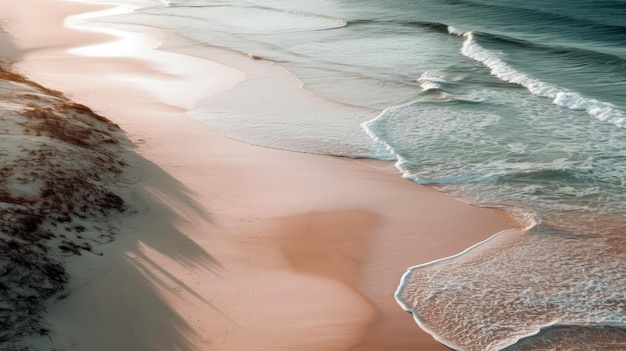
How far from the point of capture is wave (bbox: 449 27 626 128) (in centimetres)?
1537

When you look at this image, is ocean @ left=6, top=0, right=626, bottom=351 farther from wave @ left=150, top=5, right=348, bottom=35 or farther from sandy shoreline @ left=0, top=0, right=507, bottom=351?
sandy shoreline @ left=0, top=0, right=507, bottom=351

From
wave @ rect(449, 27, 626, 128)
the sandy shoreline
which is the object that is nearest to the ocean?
wave @ rect(449, 27, 626, 128)

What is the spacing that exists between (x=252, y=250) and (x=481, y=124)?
24.4 ft

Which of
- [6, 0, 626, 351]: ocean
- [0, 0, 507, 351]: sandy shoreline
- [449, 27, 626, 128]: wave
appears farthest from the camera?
[449, 27, 626, 128]: wave

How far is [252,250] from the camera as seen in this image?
8680mm

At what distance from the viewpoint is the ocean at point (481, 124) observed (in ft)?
25.6

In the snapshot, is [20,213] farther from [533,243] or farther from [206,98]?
[206,98]

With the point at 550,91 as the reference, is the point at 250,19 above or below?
above

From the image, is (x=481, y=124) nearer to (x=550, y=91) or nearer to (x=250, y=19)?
(x=550, y=91)

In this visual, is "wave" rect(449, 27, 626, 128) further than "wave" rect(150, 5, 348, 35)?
No

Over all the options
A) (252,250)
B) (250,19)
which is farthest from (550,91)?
(250,19)

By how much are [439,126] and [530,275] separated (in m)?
6.40

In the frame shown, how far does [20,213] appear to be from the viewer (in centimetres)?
777

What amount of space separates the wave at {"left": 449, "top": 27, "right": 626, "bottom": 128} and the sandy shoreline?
19.7 ft
